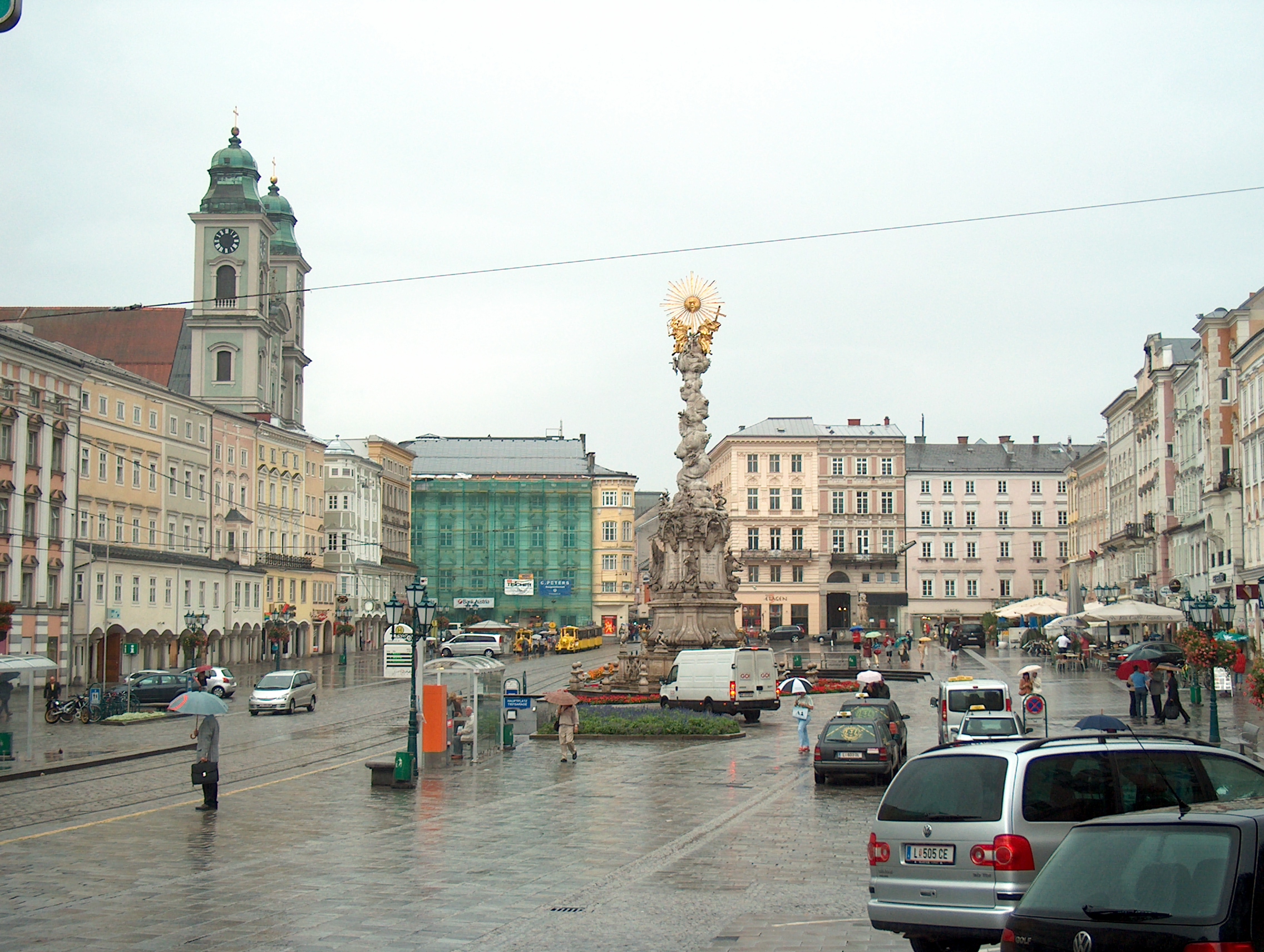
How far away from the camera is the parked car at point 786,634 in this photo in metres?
95.6

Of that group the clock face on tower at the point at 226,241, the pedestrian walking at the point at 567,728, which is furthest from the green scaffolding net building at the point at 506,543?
the pedestrian walking at the point at 567,728

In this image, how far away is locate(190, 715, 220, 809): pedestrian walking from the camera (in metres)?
21.0

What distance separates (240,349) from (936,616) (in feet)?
184

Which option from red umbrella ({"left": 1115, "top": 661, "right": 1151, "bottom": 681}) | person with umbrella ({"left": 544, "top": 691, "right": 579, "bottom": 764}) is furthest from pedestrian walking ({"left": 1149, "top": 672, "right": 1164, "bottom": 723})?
person with umbrella ({"left": 544, "top": 691, "right": 579, "bottom": 764})

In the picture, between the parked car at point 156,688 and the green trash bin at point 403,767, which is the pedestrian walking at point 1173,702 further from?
the parked car at point 156,688

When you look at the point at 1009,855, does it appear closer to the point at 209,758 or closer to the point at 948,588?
the point at 209,758

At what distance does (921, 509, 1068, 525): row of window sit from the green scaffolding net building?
3152 cm

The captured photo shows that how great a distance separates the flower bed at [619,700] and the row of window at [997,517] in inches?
2724

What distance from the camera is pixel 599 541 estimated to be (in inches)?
5015

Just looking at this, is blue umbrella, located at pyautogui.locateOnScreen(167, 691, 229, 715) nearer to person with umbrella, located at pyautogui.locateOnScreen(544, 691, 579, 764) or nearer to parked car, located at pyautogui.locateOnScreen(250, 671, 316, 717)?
person with umbrella, located at pyautogui.locateOnScreen(544, 691, 579, 764)

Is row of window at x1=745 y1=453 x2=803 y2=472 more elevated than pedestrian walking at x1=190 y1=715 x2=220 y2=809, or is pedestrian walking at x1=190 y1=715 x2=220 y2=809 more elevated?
row of window at x1=745 y1=453 x2=803 y2=472

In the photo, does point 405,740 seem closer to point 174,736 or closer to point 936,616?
point 174,736

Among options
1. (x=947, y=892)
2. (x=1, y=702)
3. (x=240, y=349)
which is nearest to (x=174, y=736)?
(x=1, y=702)

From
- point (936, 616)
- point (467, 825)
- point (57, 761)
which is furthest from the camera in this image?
point (936, 616)
